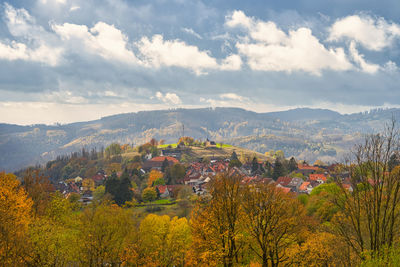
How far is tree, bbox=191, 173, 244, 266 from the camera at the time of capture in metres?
30.0

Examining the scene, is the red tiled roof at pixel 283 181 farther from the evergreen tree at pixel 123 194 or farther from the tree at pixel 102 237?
the tree at pixel 102 237

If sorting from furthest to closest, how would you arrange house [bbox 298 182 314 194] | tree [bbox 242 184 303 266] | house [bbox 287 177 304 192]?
house [bbox 287 177 304 192] < house [bbox 298 182 314 194] < tree [bbox 242 184 303 266]

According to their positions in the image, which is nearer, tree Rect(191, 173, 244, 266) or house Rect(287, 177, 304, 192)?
tree Rect(191, 173, 244, 266)

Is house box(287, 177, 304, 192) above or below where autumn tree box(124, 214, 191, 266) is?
below

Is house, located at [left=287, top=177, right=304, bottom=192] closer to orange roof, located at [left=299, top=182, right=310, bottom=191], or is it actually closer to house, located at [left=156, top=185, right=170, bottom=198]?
orange roof, located at [left=299, top=182, right=310, bottom=191]

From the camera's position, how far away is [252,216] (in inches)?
1187

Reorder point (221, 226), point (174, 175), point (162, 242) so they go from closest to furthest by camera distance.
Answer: point (221, 226)
point (162, 242)
point (174, 175)

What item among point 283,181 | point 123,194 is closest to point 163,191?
point 123,194

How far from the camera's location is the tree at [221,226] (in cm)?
3000

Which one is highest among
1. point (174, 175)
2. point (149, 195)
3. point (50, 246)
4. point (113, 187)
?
point (50, 246)

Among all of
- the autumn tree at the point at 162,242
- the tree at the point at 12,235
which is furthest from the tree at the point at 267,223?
the tree at the point at 12,235

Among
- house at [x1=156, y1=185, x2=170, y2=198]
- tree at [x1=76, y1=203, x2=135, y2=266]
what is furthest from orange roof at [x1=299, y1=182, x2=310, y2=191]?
tree at [x1=76, y1=203, x2=135, y2=266]

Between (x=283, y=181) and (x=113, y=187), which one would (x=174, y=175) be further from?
(x=283, y=181)

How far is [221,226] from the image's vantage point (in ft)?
102
